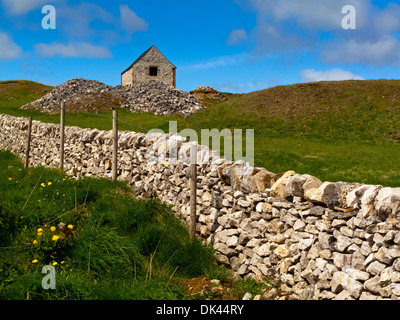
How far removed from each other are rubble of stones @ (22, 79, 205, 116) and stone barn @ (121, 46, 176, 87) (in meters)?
7.21

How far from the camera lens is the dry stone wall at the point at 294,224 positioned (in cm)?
519

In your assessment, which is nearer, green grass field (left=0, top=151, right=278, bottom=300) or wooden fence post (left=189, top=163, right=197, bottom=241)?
green grass field (left=0, top=151, right=278, bottom=300)

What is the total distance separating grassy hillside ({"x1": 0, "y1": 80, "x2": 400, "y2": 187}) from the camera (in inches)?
665

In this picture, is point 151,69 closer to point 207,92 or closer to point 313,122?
point 207,92

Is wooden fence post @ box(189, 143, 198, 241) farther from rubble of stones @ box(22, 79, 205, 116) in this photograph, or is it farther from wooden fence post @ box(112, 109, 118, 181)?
rubble of stones @ box(22, 79, 205, 116)

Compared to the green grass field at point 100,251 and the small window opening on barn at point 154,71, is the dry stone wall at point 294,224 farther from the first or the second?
the small window opening on barn at point 154,71

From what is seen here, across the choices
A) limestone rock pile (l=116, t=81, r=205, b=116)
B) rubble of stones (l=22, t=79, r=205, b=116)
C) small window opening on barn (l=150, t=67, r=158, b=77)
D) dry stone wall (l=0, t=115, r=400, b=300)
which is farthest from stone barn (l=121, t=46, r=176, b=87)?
dry stone wall (l=0, t=115, r=400, b=300)

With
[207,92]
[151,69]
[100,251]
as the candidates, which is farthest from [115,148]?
[207,92]

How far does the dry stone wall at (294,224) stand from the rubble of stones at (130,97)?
29.7 meters

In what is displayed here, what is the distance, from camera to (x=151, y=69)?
179ft

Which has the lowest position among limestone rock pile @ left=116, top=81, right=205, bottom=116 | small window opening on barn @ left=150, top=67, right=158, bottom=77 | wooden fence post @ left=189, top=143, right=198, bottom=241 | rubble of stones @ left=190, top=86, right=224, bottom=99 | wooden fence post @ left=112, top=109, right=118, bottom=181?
→ wooden fence post @ left=189, top=143, right=198, bottom=241

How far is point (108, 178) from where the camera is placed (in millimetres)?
11945

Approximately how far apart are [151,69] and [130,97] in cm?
1355
